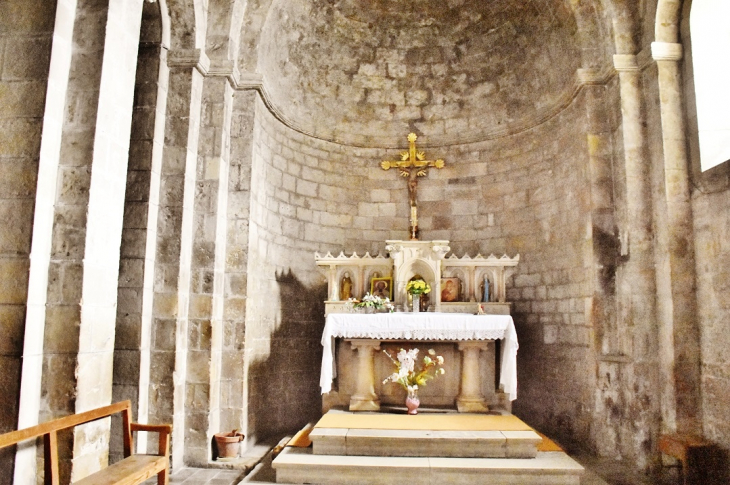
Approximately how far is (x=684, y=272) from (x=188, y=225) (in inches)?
206

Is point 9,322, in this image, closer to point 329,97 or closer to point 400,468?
point 400,468

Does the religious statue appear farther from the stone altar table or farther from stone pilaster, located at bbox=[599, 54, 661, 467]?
stone pilaster, located at bbox=[599, 54, 661, 467]

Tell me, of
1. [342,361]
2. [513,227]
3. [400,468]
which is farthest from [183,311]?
[513,227]

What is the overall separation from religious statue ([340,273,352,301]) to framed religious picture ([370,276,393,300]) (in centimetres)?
31

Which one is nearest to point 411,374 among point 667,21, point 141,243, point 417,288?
point 417,288

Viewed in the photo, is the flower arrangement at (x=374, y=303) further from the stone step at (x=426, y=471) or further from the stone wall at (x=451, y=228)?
the stone step at (x=426, y=471)

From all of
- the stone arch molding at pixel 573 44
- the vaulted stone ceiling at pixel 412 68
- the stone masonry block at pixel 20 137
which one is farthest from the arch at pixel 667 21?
the stone masonry block at pixel 20 137

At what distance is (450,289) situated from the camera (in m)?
7.84

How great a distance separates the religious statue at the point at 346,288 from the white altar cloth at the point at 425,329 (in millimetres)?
1045

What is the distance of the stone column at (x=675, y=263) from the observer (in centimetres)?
572

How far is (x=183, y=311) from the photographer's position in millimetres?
6172

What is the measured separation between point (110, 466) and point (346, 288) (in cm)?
419

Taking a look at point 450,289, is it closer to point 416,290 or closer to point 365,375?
point 416,290

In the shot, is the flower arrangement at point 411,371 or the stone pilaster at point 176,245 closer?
the stone pilaster at point 176,245
